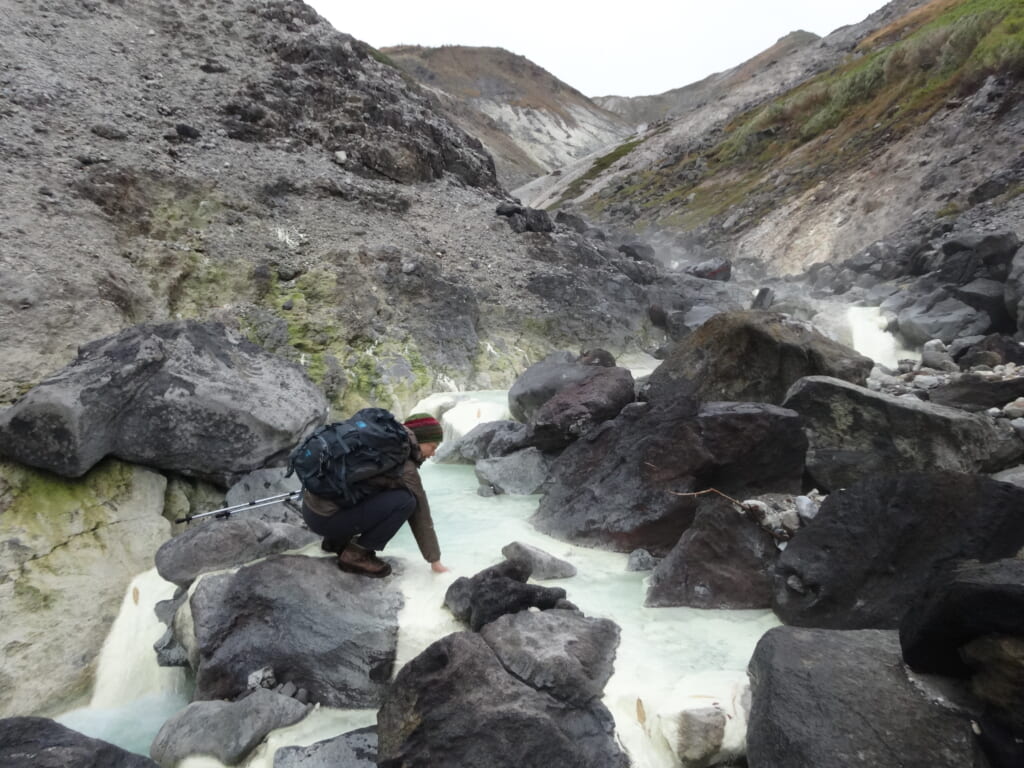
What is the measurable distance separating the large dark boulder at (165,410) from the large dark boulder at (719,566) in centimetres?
566

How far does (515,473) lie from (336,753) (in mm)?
5396

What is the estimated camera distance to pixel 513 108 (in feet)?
332

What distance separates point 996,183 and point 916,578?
23569 mm

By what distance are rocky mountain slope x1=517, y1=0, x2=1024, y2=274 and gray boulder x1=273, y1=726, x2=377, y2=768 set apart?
23.0 m

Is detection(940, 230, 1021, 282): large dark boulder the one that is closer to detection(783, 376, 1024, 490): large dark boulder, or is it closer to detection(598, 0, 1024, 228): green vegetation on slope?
detection(783, 376, 1024, 490): large dark boulder

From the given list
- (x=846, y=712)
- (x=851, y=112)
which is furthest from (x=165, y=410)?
(x=851, y=112)

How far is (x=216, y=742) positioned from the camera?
4023 mm

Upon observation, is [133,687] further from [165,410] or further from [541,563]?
[541,563]

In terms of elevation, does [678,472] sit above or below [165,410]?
above

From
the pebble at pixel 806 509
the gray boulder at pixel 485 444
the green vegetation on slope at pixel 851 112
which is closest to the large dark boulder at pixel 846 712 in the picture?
the pebble at pixel 806 509

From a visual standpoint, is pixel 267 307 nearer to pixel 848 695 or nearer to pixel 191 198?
pixel 191 198

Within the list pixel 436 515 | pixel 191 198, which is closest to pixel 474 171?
pixel 191 198

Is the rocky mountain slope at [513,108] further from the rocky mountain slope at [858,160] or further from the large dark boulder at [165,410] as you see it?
the large dark boulder at [165,410]

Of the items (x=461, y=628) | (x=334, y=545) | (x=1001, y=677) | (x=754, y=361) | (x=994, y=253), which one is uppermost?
(x=994, y=253)
